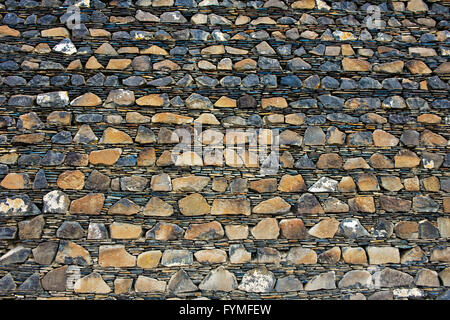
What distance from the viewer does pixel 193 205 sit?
2.78m

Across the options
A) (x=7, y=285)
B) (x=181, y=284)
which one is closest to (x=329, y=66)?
(x=181, y=284)

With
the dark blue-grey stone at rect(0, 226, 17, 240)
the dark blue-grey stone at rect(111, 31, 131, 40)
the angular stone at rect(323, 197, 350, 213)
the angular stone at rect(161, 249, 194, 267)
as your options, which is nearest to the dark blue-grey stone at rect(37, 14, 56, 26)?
the dark blue-grey stone at rect(111, 31, 131, 40)

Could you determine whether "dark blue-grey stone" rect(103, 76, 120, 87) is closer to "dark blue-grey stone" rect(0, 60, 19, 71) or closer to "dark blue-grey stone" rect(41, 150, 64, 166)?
"dark blue-grey stone" rect(41, 150, 64, 166)

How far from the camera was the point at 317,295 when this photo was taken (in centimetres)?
271

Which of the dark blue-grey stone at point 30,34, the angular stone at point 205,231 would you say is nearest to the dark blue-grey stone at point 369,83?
the angular stone at point 205,231

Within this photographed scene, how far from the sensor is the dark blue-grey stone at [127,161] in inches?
111

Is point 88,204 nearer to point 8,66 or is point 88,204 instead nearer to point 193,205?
point 193,205

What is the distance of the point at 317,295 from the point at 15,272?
2.49 meters

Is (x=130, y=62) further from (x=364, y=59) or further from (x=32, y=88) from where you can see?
(x=364, y=59)

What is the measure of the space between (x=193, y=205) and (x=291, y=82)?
1424 millimetres

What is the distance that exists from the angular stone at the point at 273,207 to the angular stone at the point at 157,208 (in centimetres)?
73

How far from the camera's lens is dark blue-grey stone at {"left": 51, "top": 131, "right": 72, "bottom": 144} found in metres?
2.86

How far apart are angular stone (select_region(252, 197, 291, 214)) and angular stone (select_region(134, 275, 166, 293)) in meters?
0.97

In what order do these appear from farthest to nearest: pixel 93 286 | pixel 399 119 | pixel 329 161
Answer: pixel 399 119 → pixel 329 161 → pixel 93 286
